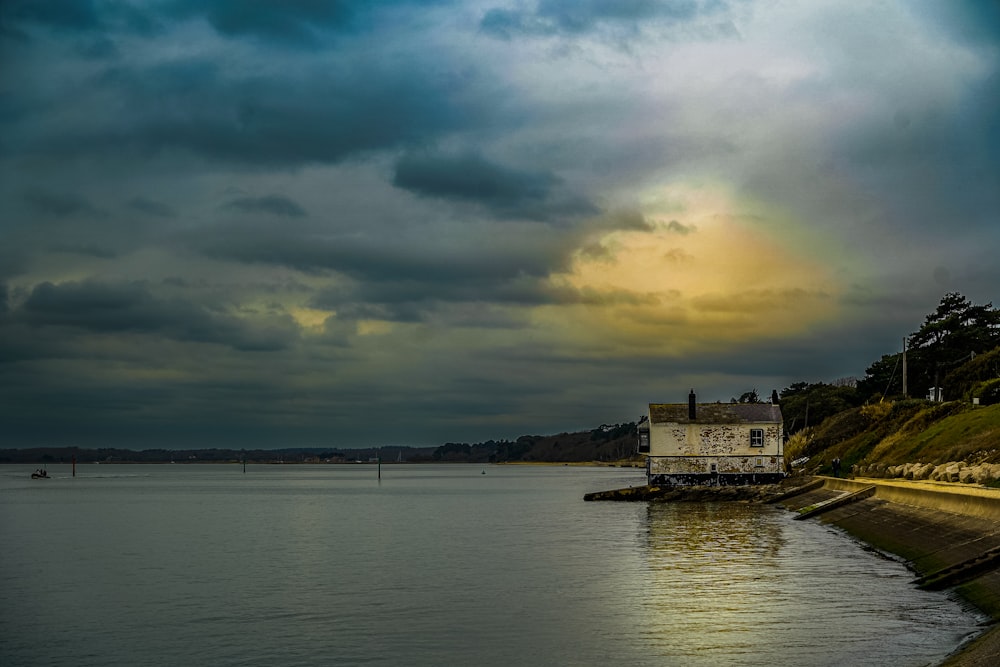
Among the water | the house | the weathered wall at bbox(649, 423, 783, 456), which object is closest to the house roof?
the house

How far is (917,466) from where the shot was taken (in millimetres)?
64250

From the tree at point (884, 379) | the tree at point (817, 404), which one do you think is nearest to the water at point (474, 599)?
the tree at point (884, 379)

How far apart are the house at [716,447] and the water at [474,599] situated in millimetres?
31031

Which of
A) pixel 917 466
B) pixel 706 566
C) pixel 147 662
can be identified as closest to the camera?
pixel 147 662

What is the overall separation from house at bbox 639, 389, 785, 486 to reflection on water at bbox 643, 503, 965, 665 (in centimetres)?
4675

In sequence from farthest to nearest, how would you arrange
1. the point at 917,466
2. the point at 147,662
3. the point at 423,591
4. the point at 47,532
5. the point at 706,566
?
the point at 47,532 → the point at 917,466 → the point at 706,566 → the point at 423,591 → the point at 147,662

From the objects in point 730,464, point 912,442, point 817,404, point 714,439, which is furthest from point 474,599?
→ point 817,404

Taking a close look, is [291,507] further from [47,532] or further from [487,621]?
[487,621]

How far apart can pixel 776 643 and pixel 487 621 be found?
8.92 metres

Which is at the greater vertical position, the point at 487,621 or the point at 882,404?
the point at 882,404

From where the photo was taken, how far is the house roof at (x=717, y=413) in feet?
328

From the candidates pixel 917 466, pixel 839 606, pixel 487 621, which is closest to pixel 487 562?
pixel 487 621

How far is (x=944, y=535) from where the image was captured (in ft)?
121

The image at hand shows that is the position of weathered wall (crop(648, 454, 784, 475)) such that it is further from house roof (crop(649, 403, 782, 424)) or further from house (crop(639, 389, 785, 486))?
house roof (crop(649, 403, 782, 424))
